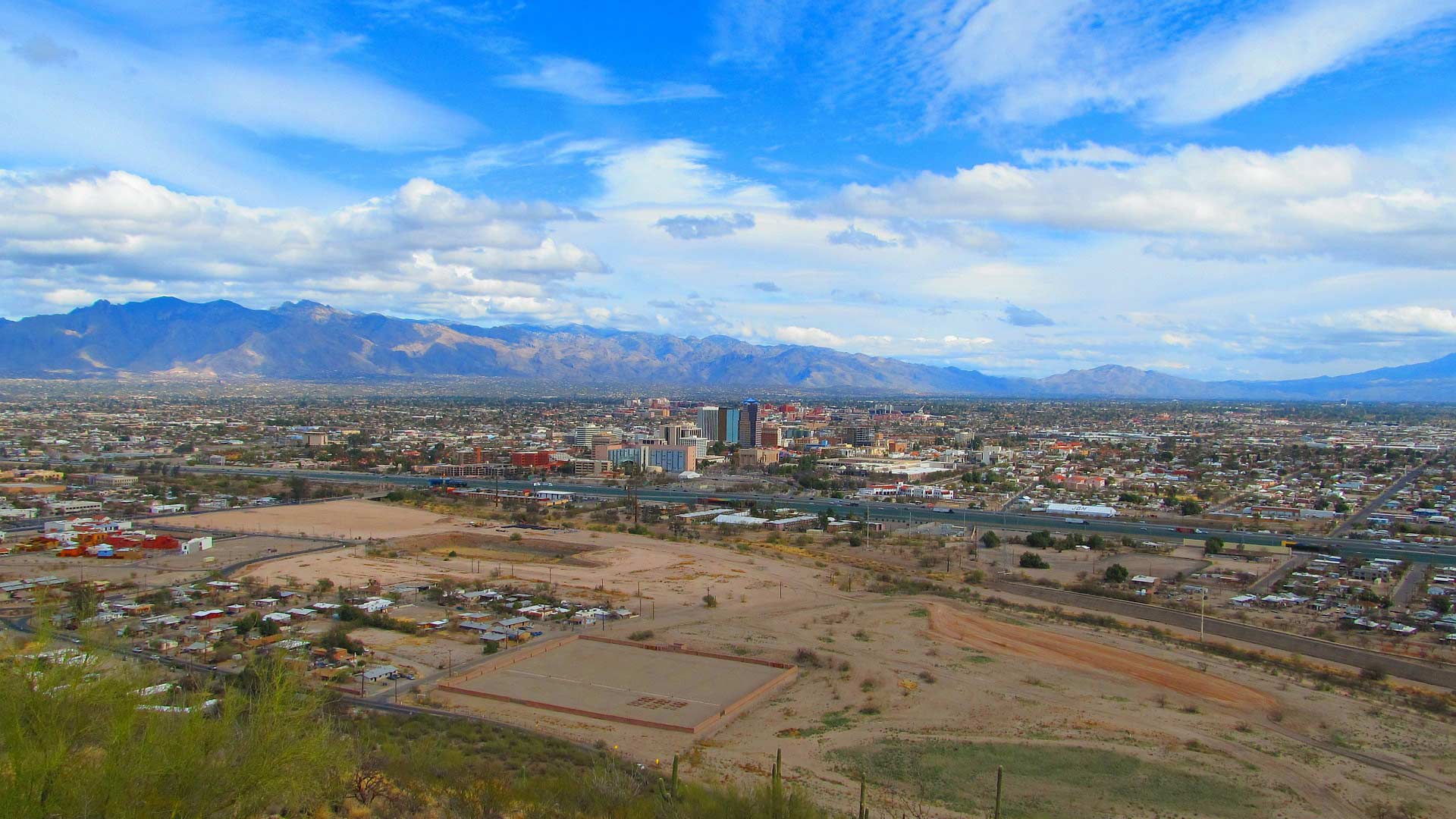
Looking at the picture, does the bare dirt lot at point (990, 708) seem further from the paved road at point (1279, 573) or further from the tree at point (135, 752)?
the paved road at point (1279, 573)

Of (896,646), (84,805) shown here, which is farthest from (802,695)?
(84,805)

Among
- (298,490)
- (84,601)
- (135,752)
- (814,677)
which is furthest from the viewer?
(298,490)

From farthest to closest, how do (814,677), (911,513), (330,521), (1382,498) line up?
(1382,498) < (911,513) < (330,521) < (814,677)

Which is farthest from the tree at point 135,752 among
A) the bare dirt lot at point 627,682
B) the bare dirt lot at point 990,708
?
the bare dirt lot at point 627,682

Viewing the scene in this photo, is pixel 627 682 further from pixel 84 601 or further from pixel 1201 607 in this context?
pixel 1201 607

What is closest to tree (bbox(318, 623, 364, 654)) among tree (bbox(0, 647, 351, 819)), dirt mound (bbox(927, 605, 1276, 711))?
tree (bbox(0, 647, 351, 819))

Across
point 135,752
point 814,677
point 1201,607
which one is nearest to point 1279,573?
point 1201,607

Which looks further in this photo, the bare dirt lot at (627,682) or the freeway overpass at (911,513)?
the freeway overpass at (911,513)
